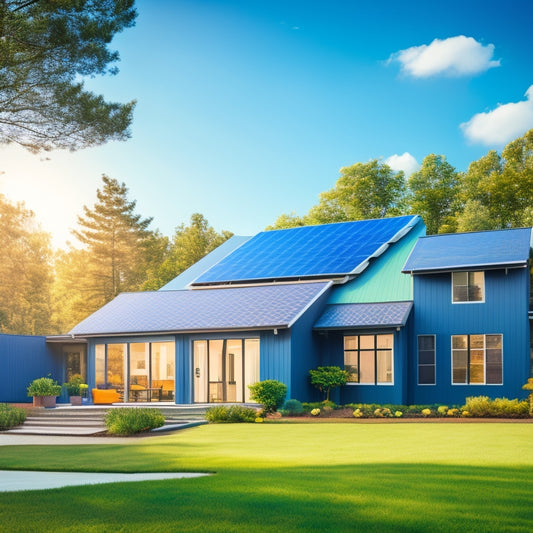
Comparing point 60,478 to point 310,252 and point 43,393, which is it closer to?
point 43,393

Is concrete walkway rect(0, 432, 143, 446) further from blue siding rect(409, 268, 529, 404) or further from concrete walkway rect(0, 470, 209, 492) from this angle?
blue siding rect(409, 268, 529, 404)

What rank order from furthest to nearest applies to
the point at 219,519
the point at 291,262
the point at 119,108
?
the point at 291,262, the point at 119,108, the point at 219,519

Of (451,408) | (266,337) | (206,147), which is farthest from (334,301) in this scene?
(206,147)

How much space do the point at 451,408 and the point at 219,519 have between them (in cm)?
1679

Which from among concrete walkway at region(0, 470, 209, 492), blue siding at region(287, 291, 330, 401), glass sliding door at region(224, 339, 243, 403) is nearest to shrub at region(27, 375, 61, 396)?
glass sliding door at region(224, 339, 243, 403)

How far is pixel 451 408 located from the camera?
75.5ft

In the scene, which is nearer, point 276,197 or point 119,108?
point 119,108

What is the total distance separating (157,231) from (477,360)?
42.6 meters

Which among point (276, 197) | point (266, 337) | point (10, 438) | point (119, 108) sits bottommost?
point (10, 438)

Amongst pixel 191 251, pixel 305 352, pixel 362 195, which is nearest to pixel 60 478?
pixel 305 352

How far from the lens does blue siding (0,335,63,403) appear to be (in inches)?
1216

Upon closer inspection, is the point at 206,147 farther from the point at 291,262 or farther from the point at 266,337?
the point at 266,337

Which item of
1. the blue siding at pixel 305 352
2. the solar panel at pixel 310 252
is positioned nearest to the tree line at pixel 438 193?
the solar panel at pixel 310 252

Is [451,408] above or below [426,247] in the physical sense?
below
